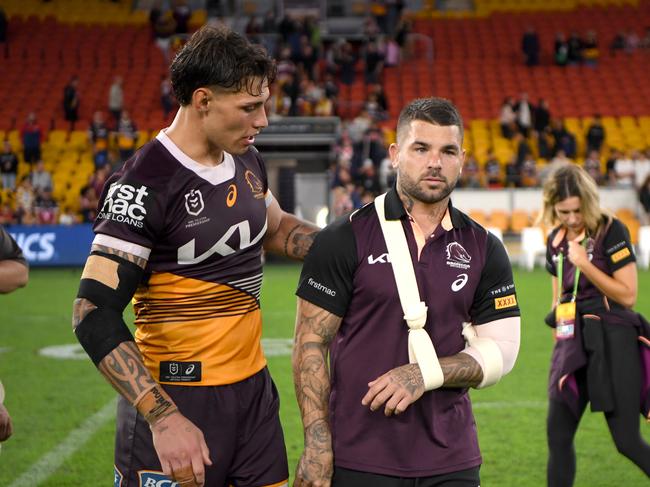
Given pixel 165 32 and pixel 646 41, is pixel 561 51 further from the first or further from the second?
pixel 165 32

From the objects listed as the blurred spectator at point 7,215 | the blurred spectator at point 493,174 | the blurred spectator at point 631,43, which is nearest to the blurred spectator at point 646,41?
the blurred spectator at point 631,43

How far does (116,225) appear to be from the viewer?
3.07 meters

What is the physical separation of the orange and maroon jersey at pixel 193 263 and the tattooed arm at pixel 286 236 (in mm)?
321

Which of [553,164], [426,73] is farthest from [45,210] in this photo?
[426,73]

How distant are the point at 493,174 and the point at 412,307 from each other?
18.7 metres

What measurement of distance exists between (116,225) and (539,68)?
26.3 m

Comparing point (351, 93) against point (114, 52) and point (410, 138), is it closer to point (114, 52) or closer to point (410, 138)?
point (114, 52)

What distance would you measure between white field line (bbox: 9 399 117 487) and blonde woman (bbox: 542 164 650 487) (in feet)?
9.78

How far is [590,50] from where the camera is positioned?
27.9 meters

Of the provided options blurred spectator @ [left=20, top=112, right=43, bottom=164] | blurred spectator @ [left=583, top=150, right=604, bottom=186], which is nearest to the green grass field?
Result: blurred spectator @ [left=583, top=150, right=604, bottom=186]

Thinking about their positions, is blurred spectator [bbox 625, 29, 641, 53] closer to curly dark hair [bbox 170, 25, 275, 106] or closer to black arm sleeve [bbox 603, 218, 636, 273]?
black arm sleeve [bbox 603, 218, 636, 273]

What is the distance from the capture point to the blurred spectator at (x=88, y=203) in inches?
774

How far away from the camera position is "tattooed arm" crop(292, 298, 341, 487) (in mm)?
3104

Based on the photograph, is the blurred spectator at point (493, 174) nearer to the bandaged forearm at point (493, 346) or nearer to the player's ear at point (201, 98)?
the bandaged forearm at point (493, 346)
